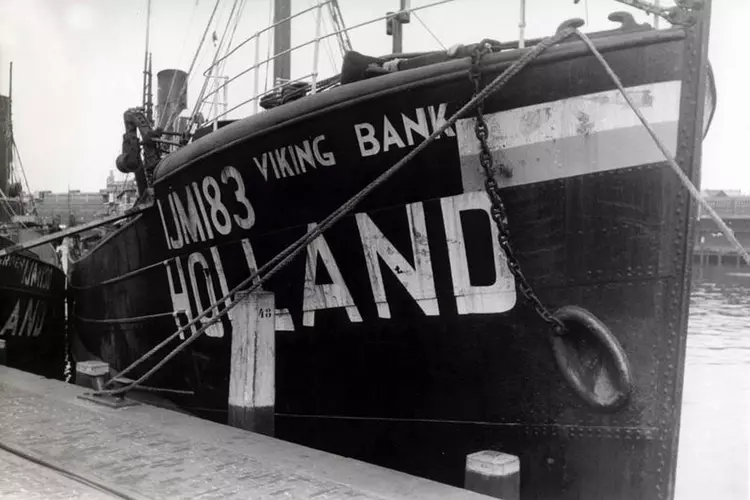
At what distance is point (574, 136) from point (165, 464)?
2983mm

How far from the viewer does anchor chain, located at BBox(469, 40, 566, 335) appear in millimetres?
4090

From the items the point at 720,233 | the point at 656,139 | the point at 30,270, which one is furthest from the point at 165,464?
the point at 720,233

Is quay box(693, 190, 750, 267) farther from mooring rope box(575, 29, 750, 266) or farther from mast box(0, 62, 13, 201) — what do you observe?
mooring rope box(575, 29, 750, 266)

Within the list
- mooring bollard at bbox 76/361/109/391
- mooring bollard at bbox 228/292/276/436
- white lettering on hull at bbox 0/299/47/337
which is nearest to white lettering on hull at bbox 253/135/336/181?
mooring bollard at bbox 228/292/276/436

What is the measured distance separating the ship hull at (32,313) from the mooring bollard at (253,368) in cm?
814

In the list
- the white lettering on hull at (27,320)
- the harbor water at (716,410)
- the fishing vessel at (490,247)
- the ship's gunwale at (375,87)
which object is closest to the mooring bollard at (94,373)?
the fishing vessel at (490,247)

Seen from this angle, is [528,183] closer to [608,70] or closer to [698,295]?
[608,70]

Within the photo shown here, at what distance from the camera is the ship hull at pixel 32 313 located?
11.8 metres

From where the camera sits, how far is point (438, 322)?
4.59m

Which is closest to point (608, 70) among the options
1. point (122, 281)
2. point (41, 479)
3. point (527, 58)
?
point (527, 58)

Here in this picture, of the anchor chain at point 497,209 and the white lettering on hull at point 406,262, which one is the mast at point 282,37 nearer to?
the white lettering on hull at point 406,262

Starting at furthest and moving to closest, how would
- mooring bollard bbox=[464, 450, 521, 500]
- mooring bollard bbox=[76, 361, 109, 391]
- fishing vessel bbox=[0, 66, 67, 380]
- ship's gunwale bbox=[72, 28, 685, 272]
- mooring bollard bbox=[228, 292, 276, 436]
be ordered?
fishing vessel bbox=[0, 66, 67, 380], mooring bollard bbox=[76, 361, 109, 391], mooring bollard bbox=[228, 292, 276, 436], ship's gunwale bbox=[72, 28, 685, 272], mooring bollard bbox=[464, 450, 521, 500]

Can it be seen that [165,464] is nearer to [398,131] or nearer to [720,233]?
[398,131]

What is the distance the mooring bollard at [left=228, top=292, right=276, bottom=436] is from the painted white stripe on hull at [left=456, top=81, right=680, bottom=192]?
1.65 metres
